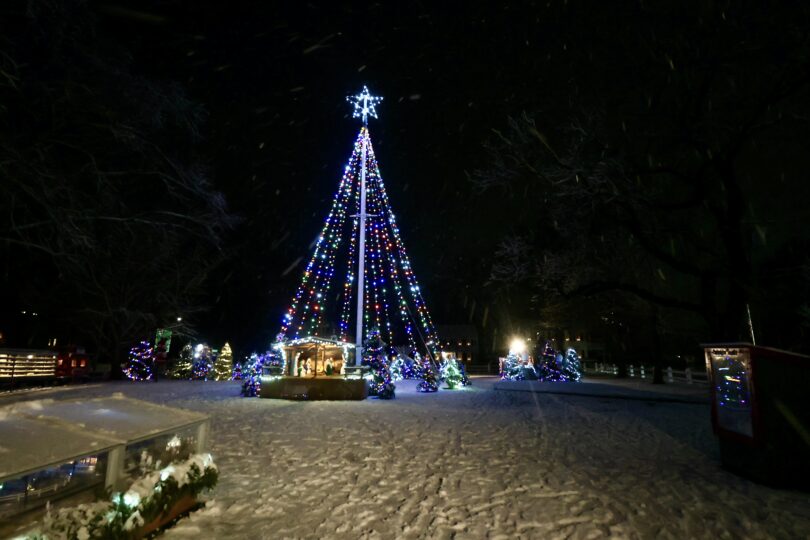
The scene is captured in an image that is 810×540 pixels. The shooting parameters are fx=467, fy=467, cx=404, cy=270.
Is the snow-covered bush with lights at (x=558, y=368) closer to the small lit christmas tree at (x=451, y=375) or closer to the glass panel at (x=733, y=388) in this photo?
the small lit christmas tree at (x=451, y=375)

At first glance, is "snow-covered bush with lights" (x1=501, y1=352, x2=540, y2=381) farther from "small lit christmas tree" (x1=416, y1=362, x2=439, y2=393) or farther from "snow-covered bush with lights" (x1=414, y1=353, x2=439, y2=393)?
"small lit christmas tree" (x1=416, y1=362, x2=439, y2=393)

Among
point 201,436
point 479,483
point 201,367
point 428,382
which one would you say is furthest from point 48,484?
point 201,367

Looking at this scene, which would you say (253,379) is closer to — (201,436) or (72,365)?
(72,365)

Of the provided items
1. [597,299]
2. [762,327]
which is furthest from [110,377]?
[762,327]

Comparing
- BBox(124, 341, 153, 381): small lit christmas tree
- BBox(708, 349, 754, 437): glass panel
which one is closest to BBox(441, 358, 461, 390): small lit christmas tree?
BBox(708, 349, 754, 437): glass panel

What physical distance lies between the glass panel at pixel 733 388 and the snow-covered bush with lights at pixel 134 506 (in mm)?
6863

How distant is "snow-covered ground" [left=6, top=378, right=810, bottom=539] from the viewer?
4.63m

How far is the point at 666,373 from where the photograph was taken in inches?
1059

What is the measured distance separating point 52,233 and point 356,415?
8811 mm

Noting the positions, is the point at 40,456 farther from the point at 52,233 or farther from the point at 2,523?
the point at 52,233

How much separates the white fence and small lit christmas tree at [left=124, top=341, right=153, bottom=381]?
90.9 feet

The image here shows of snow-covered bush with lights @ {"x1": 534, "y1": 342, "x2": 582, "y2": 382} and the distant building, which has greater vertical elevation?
the distant building

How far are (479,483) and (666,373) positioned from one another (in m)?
25.3

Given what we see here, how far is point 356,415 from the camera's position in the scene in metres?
12.1
